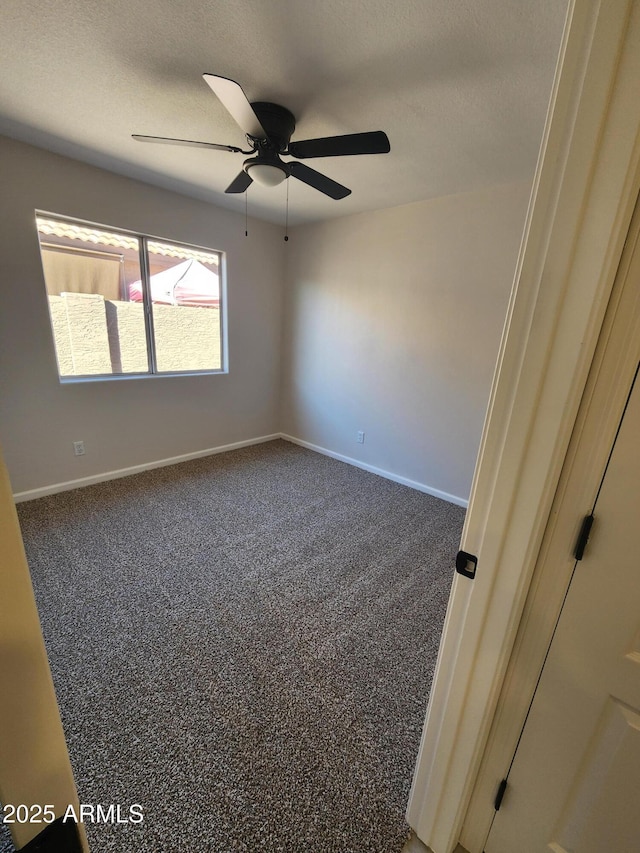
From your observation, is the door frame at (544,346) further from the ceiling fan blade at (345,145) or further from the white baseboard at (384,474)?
the white baseboard at (384,474)

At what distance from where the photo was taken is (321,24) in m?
1.25

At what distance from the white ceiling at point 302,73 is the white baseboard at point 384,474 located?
2.46 meters

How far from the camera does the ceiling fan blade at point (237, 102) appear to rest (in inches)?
49.7

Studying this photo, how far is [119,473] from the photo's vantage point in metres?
3.15

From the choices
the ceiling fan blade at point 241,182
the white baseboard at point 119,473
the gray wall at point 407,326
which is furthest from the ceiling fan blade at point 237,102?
the white baseboard at point 119,473

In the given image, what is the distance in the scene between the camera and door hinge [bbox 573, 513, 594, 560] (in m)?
0.68

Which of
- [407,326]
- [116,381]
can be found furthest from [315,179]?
[116,381]

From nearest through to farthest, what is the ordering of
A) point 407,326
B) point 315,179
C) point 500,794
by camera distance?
point 500,794
point 315,179
point 407,326

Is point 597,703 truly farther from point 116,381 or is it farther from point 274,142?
point 116,381

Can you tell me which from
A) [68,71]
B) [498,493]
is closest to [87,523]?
[68,71]

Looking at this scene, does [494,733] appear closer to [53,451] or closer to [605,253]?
[605,253]

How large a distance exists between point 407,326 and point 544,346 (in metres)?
2.62

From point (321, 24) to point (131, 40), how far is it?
2.56ft

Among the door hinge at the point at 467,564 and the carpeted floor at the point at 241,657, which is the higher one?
the door hinge at the point at 467,564
